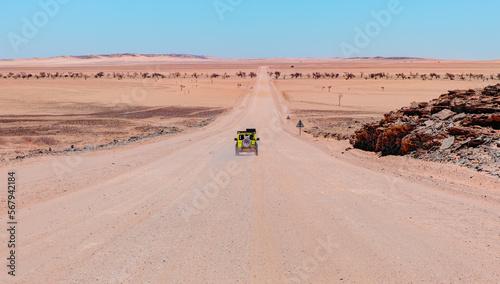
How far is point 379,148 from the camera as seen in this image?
66.5 feet

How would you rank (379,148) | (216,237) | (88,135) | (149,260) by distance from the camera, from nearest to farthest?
(149,260)
(216,237)
(379,148)
(88,135)

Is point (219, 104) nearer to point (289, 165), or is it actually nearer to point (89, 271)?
point (289, 165)

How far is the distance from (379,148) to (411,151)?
2700 millimetres

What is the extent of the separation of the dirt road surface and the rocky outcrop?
4.88 ft

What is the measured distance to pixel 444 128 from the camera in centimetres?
1720

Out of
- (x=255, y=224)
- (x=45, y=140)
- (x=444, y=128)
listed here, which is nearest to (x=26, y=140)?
(x=45, y=140)

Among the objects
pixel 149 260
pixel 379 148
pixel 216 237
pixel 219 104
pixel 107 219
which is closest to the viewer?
pixel 149 260

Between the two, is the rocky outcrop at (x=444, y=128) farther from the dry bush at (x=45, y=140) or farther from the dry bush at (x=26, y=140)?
the dry bush at (x=26, y=140)

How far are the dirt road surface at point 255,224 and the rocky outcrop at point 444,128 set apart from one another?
4.88 feet

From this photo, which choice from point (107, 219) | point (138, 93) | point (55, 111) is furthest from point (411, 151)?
point (138, 93)

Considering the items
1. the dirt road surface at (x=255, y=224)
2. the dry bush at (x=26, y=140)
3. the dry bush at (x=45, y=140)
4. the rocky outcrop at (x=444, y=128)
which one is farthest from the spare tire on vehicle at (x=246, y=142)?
the dry bush at (x=26, y=140)

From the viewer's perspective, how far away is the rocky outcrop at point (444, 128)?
15586 millimetres

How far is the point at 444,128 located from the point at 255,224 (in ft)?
40.0

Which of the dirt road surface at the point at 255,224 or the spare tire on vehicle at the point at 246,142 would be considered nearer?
the dirt road surface at the point at 255,224
